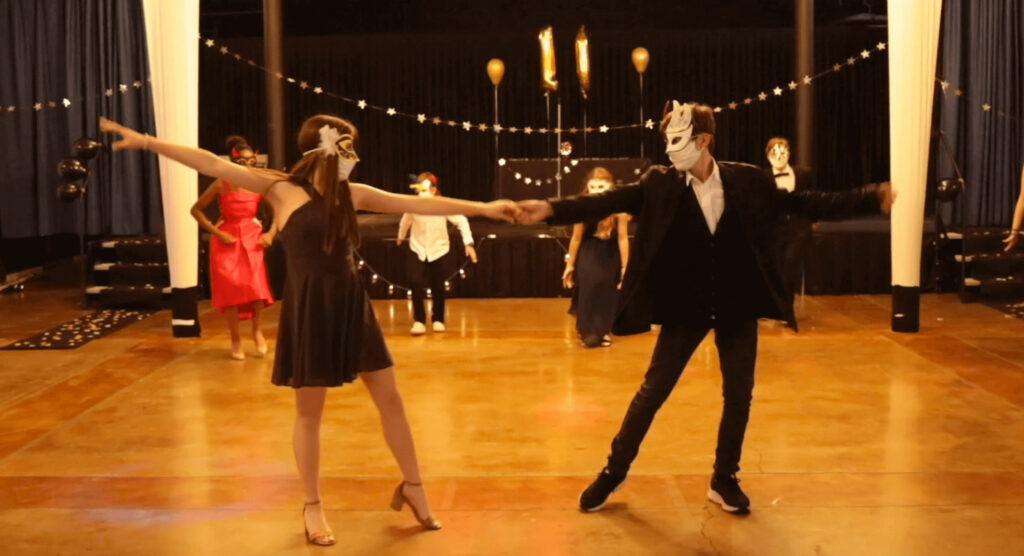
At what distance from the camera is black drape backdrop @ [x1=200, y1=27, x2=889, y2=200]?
17.9 m

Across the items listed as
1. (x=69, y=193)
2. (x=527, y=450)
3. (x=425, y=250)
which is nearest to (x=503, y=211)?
(x=527, y=450)

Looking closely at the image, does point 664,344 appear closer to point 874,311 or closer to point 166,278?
point 874,311

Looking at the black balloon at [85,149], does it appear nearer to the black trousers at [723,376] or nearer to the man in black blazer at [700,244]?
the man in black blazer at [700,244]

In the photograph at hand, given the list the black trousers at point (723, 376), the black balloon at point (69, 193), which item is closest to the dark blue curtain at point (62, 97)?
the black balloon at point (69, 193)

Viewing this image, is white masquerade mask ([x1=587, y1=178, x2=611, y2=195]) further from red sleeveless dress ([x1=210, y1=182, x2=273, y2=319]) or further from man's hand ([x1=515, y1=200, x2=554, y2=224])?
man's hand ([x1=515, y1=200, x2=554, y2=224])

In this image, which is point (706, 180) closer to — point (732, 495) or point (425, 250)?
point (732, 495)

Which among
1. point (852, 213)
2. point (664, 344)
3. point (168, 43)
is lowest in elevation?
point (664, 344)

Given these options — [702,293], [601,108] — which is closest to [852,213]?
[702,293]

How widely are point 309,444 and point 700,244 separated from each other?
166 centimetres

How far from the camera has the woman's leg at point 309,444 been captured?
488cm

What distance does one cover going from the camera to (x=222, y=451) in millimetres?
6625

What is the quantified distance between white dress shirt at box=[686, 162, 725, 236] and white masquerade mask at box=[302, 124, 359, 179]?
1.30 m

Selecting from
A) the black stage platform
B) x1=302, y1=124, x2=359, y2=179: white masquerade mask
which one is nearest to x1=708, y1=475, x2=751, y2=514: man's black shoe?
x1=302, y1=124, x2=359, y2=179: white masquerade mask

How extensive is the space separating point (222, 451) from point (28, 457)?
955mm
